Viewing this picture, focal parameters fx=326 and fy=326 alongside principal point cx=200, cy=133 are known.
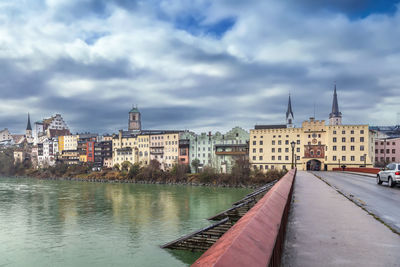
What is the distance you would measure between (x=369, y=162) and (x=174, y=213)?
62.5 metres

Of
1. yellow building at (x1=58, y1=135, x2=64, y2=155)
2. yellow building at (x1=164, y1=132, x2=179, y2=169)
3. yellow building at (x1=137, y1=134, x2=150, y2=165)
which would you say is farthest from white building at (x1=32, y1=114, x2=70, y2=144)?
yellow building at (x1=164, y1=132, x2=179, y2=169)

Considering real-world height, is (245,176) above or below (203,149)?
below

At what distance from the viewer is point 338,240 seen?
6.87m

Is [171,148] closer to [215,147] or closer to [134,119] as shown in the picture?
[215,147]

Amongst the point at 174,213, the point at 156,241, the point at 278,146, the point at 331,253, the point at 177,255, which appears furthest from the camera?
the point at 278,146

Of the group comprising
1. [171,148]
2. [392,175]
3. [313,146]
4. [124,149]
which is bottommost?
[392,175]

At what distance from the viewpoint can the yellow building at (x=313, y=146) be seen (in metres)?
81.6

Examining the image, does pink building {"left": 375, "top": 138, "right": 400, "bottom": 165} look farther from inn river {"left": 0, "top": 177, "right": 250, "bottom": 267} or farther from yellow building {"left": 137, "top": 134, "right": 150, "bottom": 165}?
inn river {"left": 0, "top": 177, "right": 250, "bottom": 267}

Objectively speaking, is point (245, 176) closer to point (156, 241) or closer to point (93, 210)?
point (93, 210)

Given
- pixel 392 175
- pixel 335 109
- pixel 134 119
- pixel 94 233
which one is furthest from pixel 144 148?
pixel 335 109

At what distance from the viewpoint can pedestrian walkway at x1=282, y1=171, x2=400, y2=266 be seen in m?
5.48

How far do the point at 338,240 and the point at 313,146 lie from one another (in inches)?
3251

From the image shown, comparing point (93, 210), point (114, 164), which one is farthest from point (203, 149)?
point (93, 210)

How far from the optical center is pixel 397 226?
854 centimetres
